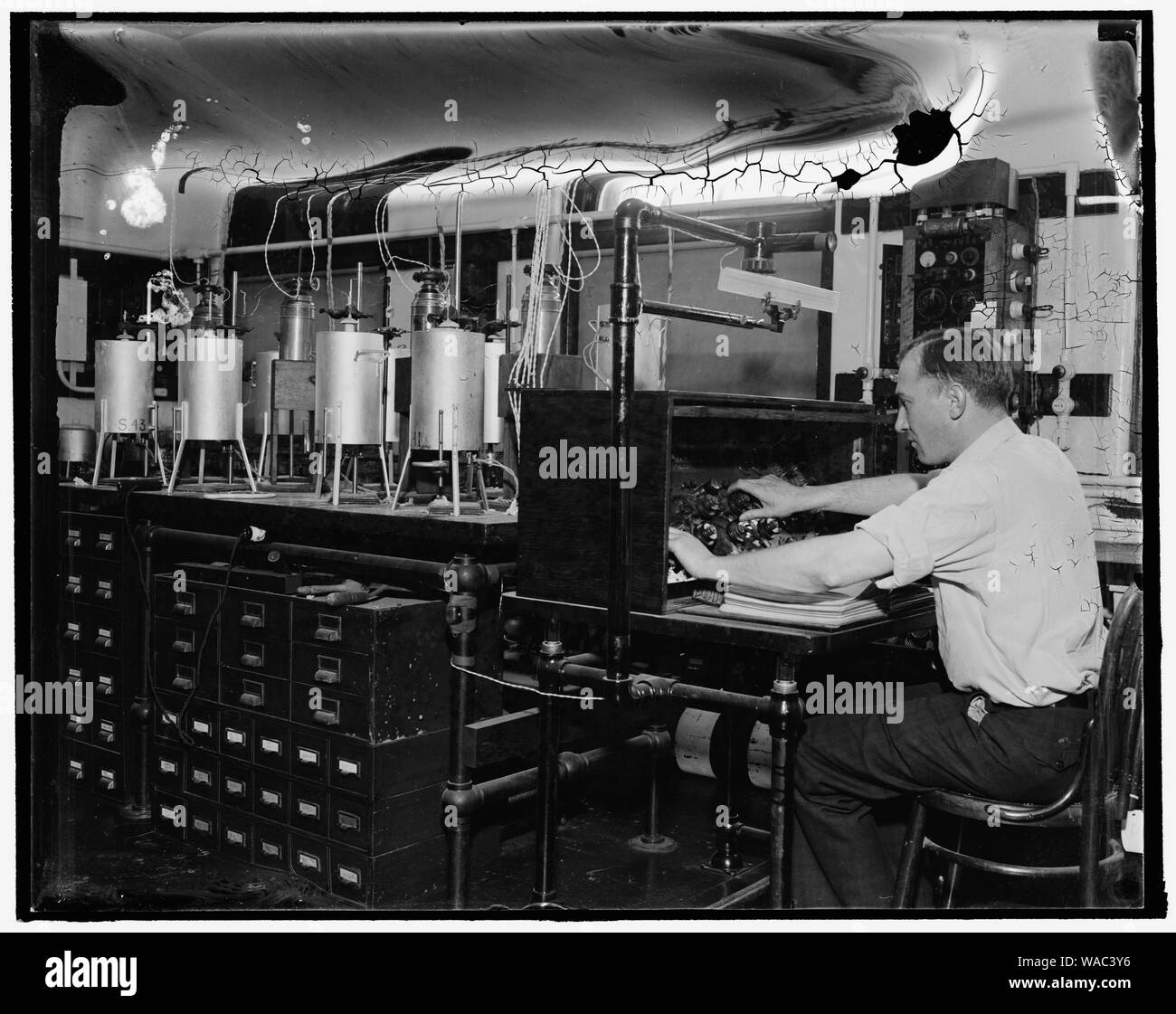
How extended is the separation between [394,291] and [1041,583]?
375 cm

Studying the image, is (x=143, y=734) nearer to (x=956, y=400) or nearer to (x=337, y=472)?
(x=337, y=472)

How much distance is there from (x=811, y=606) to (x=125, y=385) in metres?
2.58

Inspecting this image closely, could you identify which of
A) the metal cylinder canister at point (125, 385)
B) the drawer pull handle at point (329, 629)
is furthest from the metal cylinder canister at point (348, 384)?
the drawer pull handle at point (329, 629)

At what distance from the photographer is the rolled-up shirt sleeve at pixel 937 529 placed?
264 cm

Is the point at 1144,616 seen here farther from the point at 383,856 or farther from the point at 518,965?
the point at 383,856

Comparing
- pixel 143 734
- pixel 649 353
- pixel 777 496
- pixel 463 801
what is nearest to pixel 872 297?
pixel 649 353

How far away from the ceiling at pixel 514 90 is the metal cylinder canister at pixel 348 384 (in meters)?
0.68

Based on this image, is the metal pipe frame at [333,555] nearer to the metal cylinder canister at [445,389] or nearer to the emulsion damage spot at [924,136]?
the metal cylinder canister at [445,389]

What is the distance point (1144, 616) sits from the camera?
298 cm

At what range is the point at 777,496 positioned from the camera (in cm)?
324

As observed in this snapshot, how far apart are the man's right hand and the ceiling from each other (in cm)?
96

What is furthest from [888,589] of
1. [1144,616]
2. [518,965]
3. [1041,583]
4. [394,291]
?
[394,291]

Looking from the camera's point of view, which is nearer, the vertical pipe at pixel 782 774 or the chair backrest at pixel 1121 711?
the chair backrest at pixel 1121 711

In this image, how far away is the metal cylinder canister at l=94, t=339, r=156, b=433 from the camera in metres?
3.96
